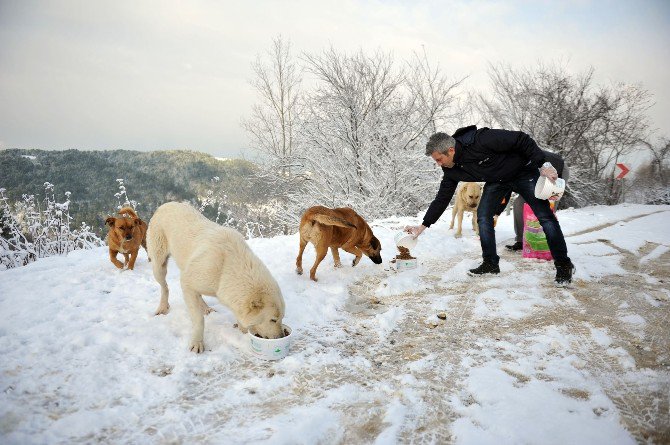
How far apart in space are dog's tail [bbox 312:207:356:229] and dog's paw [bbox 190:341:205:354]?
2.38 m

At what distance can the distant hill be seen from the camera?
18428mm

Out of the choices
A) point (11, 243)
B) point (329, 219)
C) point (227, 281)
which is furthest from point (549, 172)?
point (11, 243)

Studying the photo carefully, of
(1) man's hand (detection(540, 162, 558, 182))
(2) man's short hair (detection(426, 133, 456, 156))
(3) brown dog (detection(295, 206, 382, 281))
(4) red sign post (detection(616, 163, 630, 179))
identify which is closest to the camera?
(1) man's hand (detection(540, 162, 558, 182))

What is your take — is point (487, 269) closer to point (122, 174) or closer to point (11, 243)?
point (11, 243)

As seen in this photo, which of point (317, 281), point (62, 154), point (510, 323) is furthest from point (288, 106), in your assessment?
point (62, 154)

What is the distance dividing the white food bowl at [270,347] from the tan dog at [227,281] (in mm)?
84

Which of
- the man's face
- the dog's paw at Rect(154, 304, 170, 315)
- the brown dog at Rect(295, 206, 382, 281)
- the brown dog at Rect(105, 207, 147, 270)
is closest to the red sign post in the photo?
the man's face

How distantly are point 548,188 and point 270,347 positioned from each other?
3.91 meters

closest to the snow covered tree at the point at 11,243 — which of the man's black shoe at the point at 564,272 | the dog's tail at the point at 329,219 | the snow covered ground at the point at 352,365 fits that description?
the snow covered ground at the point at 352,365

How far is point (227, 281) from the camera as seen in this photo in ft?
10.2

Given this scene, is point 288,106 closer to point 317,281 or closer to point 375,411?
point 317,281

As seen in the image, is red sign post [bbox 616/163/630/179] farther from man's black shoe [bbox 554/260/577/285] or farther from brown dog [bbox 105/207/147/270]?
brown dog [bbox 105/207/147/270]

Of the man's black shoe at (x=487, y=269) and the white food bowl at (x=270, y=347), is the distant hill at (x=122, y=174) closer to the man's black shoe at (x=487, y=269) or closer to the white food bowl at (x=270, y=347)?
the white food bowl at (x=270, y=347)

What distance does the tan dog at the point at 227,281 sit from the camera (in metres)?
3.01
